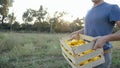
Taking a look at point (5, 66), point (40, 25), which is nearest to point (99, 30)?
point (5, 66)

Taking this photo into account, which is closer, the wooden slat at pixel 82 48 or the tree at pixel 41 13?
the wooden slat at pixel 82 48

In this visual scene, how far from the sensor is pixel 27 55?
9.86 metres

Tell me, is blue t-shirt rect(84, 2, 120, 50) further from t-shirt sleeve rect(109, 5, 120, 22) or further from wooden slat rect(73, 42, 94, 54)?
wooden slat rect(73, 42, 94, 54)

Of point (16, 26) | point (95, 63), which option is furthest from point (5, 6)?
point (95, 63)

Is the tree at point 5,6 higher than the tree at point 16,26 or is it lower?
higher

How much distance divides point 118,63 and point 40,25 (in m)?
36.7

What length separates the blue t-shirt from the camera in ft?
8.80

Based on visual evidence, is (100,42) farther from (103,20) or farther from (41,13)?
(41,13)

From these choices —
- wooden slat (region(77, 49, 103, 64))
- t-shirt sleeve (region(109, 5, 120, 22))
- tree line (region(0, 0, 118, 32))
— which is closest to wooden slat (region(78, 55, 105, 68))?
wooden slat (region(77, 49, 103, 64))

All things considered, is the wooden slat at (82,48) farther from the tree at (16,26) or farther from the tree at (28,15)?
the tree at (28,15)

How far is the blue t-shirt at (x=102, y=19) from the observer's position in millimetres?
2683

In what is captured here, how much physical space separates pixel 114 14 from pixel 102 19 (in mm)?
134

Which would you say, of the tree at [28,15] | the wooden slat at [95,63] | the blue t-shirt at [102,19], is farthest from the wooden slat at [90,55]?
the tree at [28,15]

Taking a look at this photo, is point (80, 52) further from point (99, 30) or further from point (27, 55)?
point (27, 55)
